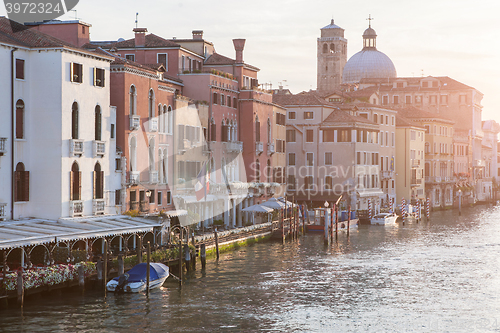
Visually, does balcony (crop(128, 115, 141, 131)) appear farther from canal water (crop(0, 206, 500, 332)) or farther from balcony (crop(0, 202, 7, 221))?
balcony (crop(0, 202, 7, 221))

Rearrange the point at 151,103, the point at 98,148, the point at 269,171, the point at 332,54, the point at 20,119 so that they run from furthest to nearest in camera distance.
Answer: the point at 332,54, the point at 269,171, the point at 151,103, the point at 98,148, the point at 20,119

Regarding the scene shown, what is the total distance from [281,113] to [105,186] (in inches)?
1220

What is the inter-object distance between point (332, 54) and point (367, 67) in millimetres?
11548

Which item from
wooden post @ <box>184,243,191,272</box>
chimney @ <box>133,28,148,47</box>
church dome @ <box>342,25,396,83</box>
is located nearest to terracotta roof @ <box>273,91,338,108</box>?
chimney @ <box>133,28,148,47</box>

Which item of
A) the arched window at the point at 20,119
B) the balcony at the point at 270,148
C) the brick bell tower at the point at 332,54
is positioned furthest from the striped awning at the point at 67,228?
the brick bell tower at the point at 332,54

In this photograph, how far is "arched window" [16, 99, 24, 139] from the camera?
32.3 meters

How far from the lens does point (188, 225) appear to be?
42.5 m

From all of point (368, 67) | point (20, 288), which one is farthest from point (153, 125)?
point (368, 67)

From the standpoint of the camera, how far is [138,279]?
30484mm

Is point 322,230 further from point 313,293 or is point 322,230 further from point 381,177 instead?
point 313,293

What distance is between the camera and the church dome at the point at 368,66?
111375mm

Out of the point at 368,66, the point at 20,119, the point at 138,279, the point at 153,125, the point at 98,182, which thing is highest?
the point at 368,66

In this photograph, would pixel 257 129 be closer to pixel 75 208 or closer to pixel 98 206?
pixel 98 206

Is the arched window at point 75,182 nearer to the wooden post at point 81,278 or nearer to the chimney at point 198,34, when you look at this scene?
the wooden post at point 81,278
